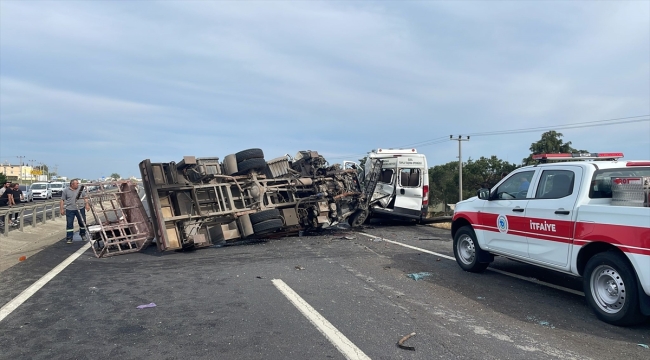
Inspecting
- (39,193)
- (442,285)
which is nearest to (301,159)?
(442,285)

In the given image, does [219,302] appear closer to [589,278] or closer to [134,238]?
[589,278]

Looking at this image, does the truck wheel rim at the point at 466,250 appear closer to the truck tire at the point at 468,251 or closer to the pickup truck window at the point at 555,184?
the truck tire at the point at 468,251

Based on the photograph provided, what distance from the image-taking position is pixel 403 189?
50.4 ft

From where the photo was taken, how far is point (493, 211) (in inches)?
302

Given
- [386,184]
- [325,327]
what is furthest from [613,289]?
[386,184]

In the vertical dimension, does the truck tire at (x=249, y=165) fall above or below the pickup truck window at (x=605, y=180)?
above

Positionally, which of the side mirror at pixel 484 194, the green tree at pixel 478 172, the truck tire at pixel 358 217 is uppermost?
the side mirror at pixel 484 194

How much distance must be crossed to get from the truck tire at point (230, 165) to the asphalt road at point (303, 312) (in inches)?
142

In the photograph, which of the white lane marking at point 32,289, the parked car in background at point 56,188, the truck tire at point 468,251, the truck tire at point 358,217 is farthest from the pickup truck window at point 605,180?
the parked car in background at point 56,188

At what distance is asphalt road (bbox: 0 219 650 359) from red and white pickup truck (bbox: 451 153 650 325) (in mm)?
453

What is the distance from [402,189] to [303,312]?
1003cm

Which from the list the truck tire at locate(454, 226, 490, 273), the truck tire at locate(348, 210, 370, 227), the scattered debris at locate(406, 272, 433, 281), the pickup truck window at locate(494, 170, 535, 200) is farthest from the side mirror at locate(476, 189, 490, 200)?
the truck tire at locate(348, 210, 370, 227)

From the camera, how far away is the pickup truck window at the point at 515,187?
7.17m

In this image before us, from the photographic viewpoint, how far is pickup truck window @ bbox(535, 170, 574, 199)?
632 centimetres
